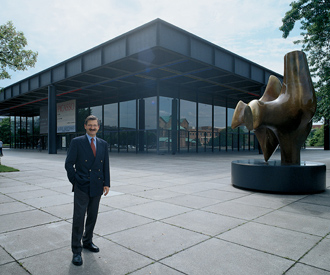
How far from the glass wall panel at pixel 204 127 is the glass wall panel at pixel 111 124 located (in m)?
8.55

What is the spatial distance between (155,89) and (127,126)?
4907 mm

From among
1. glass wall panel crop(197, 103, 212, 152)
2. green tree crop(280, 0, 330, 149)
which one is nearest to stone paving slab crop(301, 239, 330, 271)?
green tree crop(280, 0, 330, 149)

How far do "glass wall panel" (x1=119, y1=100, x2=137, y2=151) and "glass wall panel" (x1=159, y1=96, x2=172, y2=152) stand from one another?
345 centimetres

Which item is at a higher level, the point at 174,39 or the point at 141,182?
the point at 174,39

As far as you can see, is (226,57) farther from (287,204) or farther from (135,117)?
(287,204)

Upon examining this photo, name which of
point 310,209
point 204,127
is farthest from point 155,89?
point 310,209

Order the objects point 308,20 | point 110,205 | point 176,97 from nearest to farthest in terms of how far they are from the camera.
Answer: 1. point 110,205
2. point 308,20
3. point 176,97

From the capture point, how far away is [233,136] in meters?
33.6

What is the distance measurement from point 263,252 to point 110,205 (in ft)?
11.2

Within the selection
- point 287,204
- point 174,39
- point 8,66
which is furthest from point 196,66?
point 287,204

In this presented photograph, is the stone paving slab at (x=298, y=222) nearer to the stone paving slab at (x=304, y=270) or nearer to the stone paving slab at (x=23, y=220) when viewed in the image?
the stone paving slab at (x=304, y=270)

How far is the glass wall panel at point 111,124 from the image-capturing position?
29297 mm

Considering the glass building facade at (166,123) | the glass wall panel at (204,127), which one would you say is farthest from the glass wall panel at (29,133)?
the glass wall panel at (204,127)

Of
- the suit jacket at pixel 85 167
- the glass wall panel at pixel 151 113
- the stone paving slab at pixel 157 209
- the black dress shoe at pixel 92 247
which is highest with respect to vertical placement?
the glass wall panel at pixel 151 113
